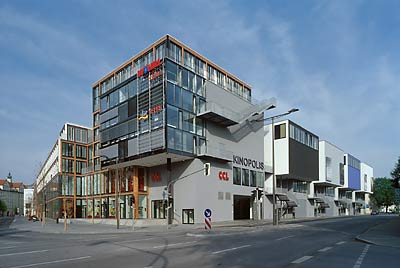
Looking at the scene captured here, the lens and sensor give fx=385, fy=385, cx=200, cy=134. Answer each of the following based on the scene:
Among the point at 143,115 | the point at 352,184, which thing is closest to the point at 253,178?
the point at 143,115

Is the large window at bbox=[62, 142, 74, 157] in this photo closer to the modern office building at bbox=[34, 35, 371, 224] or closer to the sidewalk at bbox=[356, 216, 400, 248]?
the modern office building at bbox=[34, 35, 371, 224]

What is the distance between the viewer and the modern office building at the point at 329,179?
3160 inches

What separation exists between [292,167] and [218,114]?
24.4 meters

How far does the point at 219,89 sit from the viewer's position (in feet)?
169

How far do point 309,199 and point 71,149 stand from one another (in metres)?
47.1

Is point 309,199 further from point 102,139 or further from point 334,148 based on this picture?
point 102,139

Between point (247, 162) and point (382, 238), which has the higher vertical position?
point (247, 162)

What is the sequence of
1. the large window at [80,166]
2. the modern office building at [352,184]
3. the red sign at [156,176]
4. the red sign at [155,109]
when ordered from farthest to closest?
1. the modern office building at [352,184]
2. the large window at [80,166]
3. the red sign at [156,176]
4. the red sign at [155,109]

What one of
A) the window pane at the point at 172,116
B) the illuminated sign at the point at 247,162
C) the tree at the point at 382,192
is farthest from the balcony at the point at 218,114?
the tree at the point at 382,192

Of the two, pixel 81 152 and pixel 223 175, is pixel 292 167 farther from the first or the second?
pixel 81 152

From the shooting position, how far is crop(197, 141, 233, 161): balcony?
45562 mm

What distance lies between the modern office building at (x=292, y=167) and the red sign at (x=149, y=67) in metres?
28.2

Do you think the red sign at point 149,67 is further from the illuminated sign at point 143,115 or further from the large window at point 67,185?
the large window at point 67,185

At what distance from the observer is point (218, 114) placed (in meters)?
46.3
